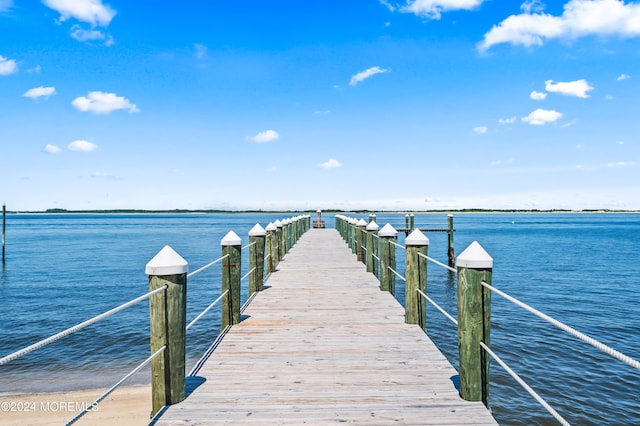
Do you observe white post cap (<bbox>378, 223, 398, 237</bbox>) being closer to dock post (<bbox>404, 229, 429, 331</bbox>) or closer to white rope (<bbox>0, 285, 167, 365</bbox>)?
Answer: dock post (<bbox>404, 229, 429, 331</bbox>)

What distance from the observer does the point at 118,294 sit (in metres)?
20.8

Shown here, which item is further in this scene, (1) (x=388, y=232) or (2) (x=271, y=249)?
(2) (x=271, y=249)

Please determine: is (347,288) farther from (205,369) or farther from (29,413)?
(29,413)

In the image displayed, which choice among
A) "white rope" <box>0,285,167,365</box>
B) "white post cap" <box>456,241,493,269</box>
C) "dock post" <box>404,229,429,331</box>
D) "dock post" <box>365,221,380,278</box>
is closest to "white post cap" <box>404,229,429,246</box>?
"dock post" <box>404,229,429,331</box>

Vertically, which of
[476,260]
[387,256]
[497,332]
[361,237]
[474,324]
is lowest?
[497,332]

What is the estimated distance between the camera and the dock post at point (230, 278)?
6863 mm

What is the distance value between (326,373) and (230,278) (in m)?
2.62

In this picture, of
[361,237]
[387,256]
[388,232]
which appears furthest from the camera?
[361,237]

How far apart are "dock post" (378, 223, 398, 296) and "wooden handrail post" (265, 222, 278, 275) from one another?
3847mm

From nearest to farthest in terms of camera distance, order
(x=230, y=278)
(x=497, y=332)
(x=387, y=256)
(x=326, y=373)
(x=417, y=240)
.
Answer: (x=326, y=373) → (x=417, y=240) → (x=230, y=278) → (x=387, y=256) → (x=497, y=332)

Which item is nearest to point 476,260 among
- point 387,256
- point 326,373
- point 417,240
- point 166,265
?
point 326,373

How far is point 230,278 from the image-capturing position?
22.7 ft

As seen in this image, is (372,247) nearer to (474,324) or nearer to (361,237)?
(361,237)

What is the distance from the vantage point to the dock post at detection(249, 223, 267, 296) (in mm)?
9254
